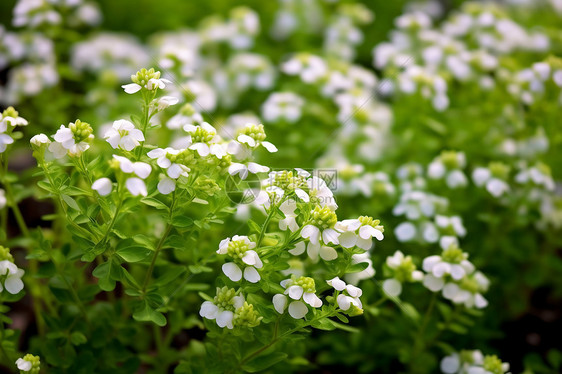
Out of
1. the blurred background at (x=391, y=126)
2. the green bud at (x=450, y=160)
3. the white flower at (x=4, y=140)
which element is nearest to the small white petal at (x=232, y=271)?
the white flower at (x=4, y=140)

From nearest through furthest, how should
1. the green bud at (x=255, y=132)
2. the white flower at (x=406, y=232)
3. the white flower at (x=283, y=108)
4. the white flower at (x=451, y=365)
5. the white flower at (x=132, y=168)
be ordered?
the white flower at (x=132, y=168)
the green bud at (x=255, y=132)
the white flower at (x=451, y=365)
the white flower at (x=406, y=232)
the white flower at (x=283, y=108)

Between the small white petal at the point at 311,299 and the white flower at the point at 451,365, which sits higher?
the small white petal at the point at 311,299

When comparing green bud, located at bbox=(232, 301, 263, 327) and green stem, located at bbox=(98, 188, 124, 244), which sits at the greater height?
green stem, located at bbox=(98, 188, 124, 244)

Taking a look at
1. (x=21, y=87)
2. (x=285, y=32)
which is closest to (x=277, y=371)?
(x=21, y=87)

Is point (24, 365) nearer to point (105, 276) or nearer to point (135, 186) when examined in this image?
point (105, 276)

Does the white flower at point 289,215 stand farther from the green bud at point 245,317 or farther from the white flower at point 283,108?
the white flower at point 283,108

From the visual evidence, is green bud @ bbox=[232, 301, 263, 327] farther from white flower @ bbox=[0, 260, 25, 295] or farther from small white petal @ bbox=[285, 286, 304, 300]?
white flower @ bbox=[0, 260, 25, 295]

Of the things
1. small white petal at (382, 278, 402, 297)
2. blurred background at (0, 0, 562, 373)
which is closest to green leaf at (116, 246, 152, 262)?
small white petal at (382, 278, 402, 297)
